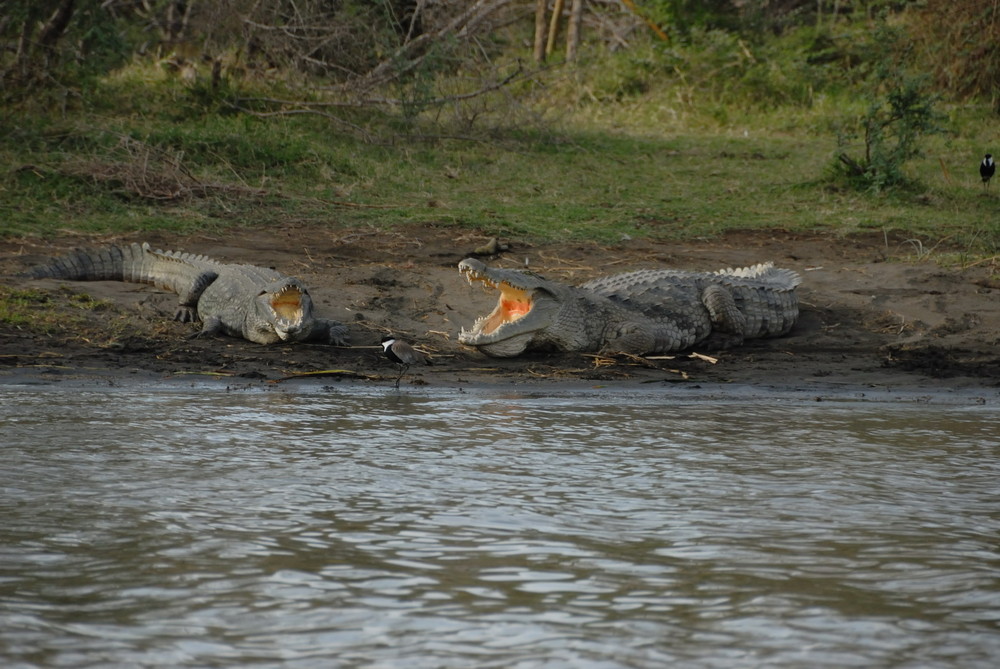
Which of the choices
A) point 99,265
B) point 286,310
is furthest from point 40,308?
point 286,310

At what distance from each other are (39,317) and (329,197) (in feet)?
11.3

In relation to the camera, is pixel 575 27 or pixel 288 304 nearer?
pixel 288 304

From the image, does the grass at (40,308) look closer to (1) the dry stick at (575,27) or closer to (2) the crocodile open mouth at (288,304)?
(2) the crocodile open mouth at (288,304)

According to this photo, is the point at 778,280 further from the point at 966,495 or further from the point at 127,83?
the point at 127,83

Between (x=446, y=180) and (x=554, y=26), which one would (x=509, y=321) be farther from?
(x=554, y=26)

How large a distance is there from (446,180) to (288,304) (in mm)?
4037

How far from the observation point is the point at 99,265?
25.3ft

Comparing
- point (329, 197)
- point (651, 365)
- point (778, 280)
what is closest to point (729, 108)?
point (329, 197)

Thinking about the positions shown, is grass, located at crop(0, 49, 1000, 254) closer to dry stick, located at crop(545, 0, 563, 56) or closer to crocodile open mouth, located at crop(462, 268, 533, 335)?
crocodile open mouth, located at crop(462, 268, 533, 335)

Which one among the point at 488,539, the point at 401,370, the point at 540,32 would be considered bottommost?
the point at 488,539

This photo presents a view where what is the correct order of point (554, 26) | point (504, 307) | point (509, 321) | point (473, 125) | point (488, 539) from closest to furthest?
point (488, 539) < point (509, 321) < point (504, 307) < point (473, 125) < point (554, 26)

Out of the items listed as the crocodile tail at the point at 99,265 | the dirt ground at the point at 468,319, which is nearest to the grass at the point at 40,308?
the dirt ground at the point at 468,319

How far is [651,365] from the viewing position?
6.71 m

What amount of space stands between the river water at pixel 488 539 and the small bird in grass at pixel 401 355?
3.70 ft
